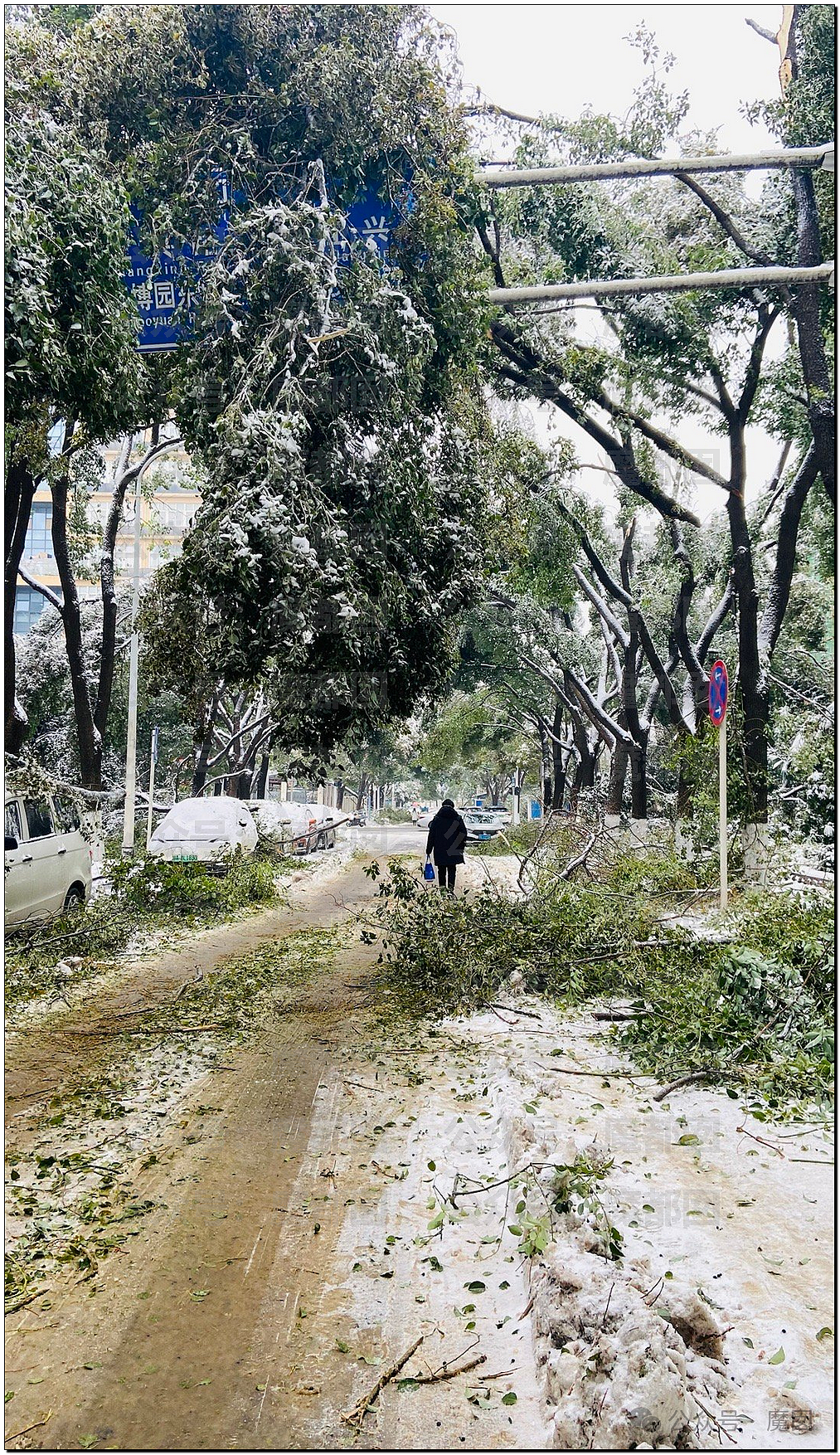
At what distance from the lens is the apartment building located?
721 cm

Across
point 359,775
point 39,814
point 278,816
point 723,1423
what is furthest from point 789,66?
point 278,816

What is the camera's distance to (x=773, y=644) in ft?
21.9

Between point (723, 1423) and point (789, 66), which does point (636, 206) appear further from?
point (723, 1423)

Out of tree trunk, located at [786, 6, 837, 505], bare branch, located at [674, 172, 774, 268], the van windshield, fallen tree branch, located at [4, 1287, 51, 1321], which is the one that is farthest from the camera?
the van windshield

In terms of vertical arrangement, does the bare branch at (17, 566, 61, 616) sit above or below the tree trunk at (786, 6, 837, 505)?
below

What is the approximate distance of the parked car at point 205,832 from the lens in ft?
32.8

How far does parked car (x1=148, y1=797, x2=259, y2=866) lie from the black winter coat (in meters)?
3.75

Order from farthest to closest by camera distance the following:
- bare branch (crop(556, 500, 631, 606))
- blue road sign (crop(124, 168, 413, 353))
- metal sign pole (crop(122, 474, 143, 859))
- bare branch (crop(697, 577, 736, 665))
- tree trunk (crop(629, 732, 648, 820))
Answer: tree trunk (crop(629, 732, 648, 820)), metal sign pole (crop(122, 474, 143, 859)), bare branch (crop(556, 500, 631, 606)), bare branch (crop(697, 577, 736, 665)), blue road sign (crop(124, 168, 413, 353))

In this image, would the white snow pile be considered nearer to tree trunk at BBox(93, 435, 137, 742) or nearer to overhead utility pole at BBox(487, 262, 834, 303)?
overhead utility pole at BBox(487, 262, 834, 303)

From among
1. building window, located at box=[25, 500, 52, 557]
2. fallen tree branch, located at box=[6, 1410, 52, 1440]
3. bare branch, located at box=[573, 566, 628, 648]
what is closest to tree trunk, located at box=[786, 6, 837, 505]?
bare branch, located at box=[573, 566, 628, 648]

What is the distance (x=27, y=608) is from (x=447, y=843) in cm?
448

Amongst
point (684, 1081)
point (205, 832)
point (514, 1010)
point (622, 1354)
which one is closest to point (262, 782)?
point (205, 832)

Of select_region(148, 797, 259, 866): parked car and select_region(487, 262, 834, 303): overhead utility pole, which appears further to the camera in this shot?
select_region(148, 797, 259, 866): parked car

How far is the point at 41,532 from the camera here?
8.84m
